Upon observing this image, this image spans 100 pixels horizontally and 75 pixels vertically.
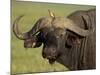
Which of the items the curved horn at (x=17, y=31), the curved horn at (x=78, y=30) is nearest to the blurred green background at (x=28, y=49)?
the curved horn at (x=17, y=31)

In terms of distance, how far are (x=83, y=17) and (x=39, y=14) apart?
21.3 inches

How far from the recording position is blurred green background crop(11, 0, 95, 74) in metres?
2.21

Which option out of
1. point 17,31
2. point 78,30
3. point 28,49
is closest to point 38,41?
point 28,49

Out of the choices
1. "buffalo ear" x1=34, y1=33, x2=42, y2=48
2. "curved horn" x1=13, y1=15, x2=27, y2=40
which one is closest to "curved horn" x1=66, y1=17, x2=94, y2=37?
"buffalo ear" x1=34, y1=33, x2=42, y2=48

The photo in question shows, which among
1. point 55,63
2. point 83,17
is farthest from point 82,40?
point 55,63

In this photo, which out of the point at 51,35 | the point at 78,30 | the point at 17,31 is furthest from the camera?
the point at 78,30

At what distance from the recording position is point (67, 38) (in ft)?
7.92

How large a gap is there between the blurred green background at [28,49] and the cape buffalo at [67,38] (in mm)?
45

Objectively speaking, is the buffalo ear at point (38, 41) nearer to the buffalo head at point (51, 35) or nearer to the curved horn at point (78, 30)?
the buffalo head at point (51, 35)

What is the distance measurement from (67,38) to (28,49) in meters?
0.47

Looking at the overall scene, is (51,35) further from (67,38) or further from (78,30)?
(78,30)

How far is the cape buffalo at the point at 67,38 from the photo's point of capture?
230 centimetres

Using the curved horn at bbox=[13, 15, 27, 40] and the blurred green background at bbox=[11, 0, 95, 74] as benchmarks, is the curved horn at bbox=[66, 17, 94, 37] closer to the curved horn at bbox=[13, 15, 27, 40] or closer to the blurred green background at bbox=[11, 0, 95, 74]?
the blurred green background at bbox=[11, 0, 95, 74]

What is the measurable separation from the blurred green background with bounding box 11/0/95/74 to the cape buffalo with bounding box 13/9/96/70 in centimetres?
5
